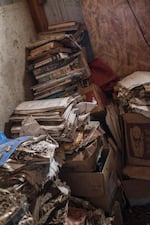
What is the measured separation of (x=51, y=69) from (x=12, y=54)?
34 centimetres

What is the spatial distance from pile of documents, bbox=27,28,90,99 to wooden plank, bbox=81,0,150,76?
0.32 m

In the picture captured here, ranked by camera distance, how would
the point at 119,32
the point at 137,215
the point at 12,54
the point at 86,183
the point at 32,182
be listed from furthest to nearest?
the point at 119,32 → the point at 137,215 → the point at 12,54 → the point at 86,183 → the point at 32,182

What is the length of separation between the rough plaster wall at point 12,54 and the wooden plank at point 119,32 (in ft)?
1.86

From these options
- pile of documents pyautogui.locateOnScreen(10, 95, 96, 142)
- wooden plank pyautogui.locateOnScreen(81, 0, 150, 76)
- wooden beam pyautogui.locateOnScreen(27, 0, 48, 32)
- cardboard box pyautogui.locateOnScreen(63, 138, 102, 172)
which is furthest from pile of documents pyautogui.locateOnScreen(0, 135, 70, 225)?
wooden beam pyautogui.locateOnScreen(27, 0, 48, 32)

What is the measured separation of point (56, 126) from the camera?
196cm

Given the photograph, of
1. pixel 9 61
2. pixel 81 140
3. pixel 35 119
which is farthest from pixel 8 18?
pixel 81 140

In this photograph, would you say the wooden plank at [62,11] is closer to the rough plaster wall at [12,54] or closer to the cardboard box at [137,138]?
the rough plaster wall at [12,54]

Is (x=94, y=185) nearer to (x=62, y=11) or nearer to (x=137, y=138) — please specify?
(x=137, y=138)

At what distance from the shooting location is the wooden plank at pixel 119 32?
2672 mm

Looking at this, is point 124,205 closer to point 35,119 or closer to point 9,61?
point 35,119

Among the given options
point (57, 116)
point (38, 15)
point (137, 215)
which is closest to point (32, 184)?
point (57, 116)

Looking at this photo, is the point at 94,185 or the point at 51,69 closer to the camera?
the point at 94,185

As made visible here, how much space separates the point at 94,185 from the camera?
209 centimetres

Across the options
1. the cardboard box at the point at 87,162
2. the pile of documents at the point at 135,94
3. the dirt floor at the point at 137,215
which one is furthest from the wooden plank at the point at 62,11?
the dirt floor at the point at 137,215
